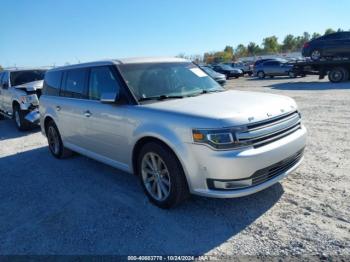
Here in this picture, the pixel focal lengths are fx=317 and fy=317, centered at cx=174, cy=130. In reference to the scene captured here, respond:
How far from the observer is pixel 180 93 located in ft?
14.8

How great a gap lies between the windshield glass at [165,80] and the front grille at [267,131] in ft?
4.45

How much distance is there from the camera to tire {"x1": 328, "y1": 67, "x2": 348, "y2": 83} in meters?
17.9

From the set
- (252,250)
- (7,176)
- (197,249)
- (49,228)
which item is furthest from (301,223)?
(7,176)

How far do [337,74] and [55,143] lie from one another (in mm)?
16906

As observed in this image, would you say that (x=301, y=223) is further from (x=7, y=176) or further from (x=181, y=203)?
(x=7, y=176)

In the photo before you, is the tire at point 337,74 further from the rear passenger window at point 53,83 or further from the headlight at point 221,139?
the headlight at point 221,139

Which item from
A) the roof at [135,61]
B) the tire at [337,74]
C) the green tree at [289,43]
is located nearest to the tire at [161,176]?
the roof at [135,61]

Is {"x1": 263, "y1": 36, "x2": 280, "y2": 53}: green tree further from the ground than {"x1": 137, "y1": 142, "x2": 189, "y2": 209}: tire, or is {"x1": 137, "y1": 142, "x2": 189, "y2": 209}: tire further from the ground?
{"x1": 263, "y1": 36, "x2": 280, "y2": 53}: green tree

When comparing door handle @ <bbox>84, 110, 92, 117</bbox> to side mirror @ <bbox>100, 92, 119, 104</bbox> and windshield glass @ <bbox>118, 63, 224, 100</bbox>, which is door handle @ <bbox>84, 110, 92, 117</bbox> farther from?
windshield glass @ <bbox>118, 63, 224, 100</bbox>

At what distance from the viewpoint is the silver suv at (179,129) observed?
3.33 metres

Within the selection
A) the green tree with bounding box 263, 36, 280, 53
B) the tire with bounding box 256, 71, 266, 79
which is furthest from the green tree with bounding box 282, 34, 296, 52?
the tire with bounding box 256, 71, 266, 79

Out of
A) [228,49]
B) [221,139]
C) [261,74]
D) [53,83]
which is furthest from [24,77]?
[228,49]

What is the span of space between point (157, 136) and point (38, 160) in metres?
3.93

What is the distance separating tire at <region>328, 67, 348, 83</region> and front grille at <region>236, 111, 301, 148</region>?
16330 millimetres
